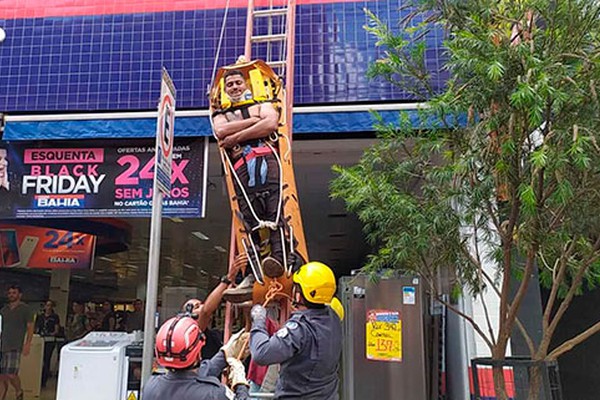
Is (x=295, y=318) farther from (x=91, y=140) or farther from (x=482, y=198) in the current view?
(x=91, y=140)

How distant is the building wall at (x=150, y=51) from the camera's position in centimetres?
595

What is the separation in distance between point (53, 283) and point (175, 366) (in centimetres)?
1026

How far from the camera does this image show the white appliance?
5066mm

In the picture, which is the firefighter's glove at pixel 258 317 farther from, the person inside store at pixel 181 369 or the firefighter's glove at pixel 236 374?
the person inside store at pixel 181 369

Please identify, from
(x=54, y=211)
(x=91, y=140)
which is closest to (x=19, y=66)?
(x=91, y=140)

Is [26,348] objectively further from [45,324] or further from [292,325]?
[292,325]

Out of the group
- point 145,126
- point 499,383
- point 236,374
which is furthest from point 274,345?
point 145,126

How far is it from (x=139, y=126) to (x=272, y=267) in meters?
2.90

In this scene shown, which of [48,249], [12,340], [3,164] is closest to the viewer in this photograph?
[3,164]

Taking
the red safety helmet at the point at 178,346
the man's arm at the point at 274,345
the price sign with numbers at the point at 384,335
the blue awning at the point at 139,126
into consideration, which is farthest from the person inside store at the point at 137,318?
the red safety helmet at the point at 178,346

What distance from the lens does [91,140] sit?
6172mm

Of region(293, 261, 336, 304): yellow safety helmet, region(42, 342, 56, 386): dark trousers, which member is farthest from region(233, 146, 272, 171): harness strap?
region(42, 342, 56, 386): dark trousers

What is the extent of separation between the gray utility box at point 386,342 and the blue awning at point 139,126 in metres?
1.57

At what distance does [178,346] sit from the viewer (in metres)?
2.37
